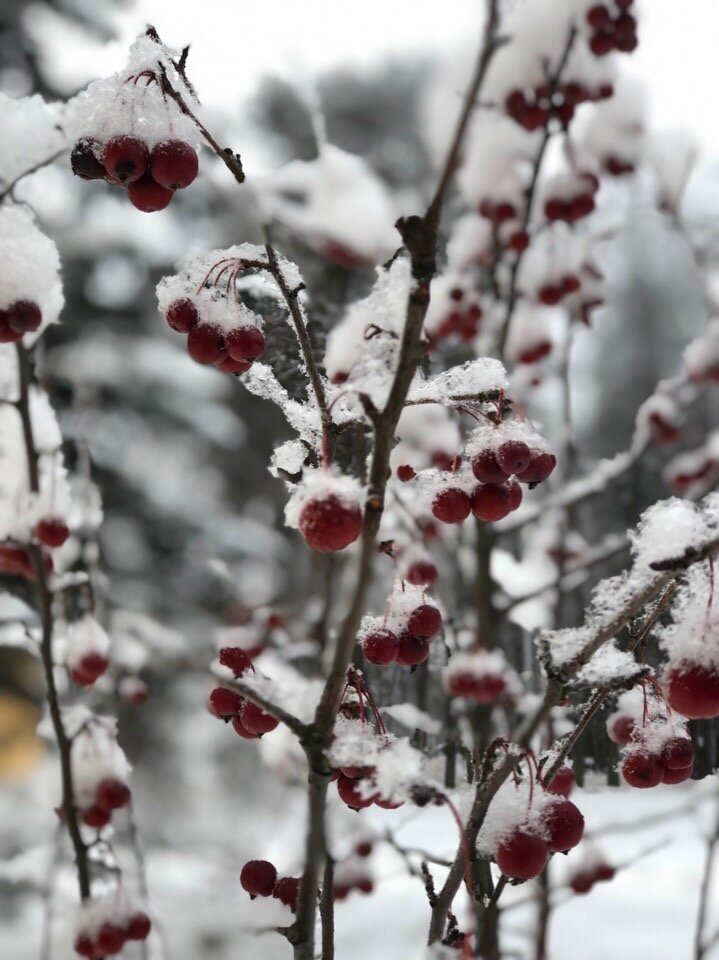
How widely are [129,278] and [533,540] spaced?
3.73m

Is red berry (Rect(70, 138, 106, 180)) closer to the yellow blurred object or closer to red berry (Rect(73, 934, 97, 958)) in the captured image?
red berry (Rect(73, 934, 97, 958))

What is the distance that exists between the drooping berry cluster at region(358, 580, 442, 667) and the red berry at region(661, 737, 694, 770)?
29cm

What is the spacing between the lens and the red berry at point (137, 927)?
1530 millimetres

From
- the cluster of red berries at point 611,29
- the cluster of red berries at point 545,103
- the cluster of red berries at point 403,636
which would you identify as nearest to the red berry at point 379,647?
the cluster of red berries at point 403,636

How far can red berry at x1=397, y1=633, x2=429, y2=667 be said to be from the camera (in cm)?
96

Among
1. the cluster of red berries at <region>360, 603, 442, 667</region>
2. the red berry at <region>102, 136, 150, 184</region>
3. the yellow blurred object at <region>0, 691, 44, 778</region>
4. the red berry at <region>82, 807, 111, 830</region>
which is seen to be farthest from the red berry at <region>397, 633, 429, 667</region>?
the yellow blurred object at <region>0, 691, 44, 778</region>

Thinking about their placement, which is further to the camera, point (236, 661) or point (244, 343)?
point (236, 661)

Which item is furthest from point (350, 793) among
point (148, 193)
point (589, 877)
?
point (589, 877)

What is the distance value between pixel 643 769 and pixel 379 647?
0.33 metres

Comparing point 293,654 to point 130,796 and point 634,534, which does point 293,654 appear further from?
point 634,534

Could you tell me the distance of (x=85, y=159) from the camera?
0.84 meters

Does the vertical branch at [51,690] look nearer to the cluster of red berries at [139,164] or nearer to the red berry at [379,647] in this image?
the cluster of red berries at [139,164]

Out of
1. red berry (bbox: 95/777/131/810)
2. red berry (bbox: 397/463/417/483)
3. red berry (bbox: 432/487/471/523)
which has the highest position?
red berry (bbox: 397/463/417/483)

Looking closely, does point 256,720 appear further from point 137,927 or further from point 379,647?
point 137,927
